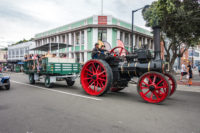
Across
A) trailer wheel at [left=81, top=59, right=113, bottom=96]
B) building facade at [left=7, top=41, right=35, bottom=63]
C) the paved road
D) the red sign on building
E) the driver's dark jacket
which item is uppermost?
the red sign on building

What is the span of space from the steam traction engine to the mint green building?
1471 centimetres

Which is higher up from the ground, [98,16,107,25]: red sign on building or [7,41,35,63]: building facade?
[98,16,107,25]: red sign on building

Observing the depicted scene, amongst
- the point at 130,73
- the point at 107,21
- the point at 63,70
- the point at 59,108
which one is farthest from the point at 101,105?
the point at 107,21

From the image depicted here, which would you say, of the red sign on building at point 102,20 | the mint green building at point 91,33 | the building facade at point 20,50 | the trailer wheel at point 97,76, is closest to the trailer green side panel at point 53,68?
the trailer wheel at point 97,76

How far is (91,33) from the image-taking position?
22266 mm

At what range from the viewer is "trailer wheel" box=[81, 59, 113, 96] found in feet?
18.5

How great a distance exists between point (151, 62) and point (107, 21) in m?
18.0

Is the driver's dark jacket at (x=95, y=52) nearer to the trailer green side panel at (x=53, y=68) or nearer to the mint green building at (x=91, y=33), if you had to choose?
the trailer green side panel at (x=53, y=68)

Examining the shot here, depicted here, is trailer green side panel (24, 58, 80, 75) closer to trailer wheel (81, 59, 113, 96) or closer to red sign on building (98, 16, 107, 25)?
trailer wheel (81, 59, 113, 96)

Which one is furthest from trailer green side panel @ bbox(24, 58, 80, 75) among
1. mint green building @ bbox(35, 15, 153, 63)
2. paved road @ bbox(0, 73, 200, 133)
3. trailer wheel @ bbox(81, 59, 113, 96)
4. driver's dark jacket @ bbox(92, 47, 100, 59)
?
mint green building @ bbox(35, 15, 153, 63)

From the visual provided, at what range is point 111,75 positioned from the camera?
18.6 feet

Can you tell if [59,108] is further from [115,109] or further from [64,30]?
[64,30]

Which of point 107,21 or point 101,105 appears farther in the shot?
point 107,21

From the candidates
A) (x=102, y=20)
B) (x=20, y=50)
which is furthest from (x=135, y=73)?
(x=20, y=50)
